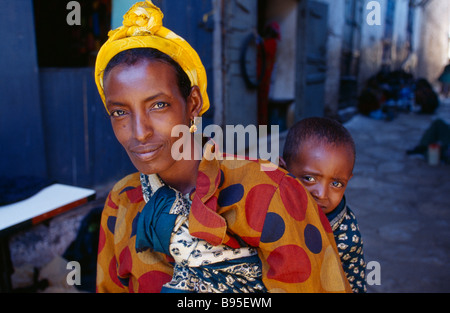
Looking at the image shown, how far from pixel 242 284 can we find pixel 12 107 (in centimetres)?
231

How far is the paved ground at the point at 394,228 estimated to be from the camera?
2.59 metres

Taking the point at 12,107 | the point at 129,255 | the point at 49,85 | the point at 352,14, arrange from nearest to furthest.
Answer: the point at 129,255
the point at 12,107
the point at 49,85
the point at 352,14

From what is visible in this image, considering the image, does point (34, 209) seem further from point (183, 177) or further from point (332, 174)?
point (332, 174)

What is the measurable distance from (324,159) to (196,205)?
641 millimetres

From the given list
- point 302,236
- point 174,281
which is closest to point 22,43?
point 174,281

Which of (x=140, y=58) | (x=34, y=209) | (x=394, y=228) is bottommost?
(x=394, y=228)

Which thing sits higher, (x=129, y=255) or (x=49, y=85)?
(x=49, y=85)

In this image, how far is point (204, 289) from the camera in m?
1.03

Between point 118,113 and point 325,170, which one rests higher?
point 118,113

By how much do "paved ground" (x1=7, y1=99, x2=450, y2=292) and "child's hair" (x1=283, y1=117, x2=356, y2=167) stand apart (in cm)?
149

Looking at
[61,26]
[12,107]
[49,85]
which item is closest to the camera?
[12,107]

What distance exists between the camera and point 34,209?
1718mm

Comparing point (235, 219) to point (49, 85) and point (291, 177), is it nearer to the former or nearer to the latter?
point (291, 177)

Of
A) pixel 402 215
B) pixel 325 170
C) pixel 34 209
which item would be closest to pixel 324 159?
pixel 325 170
